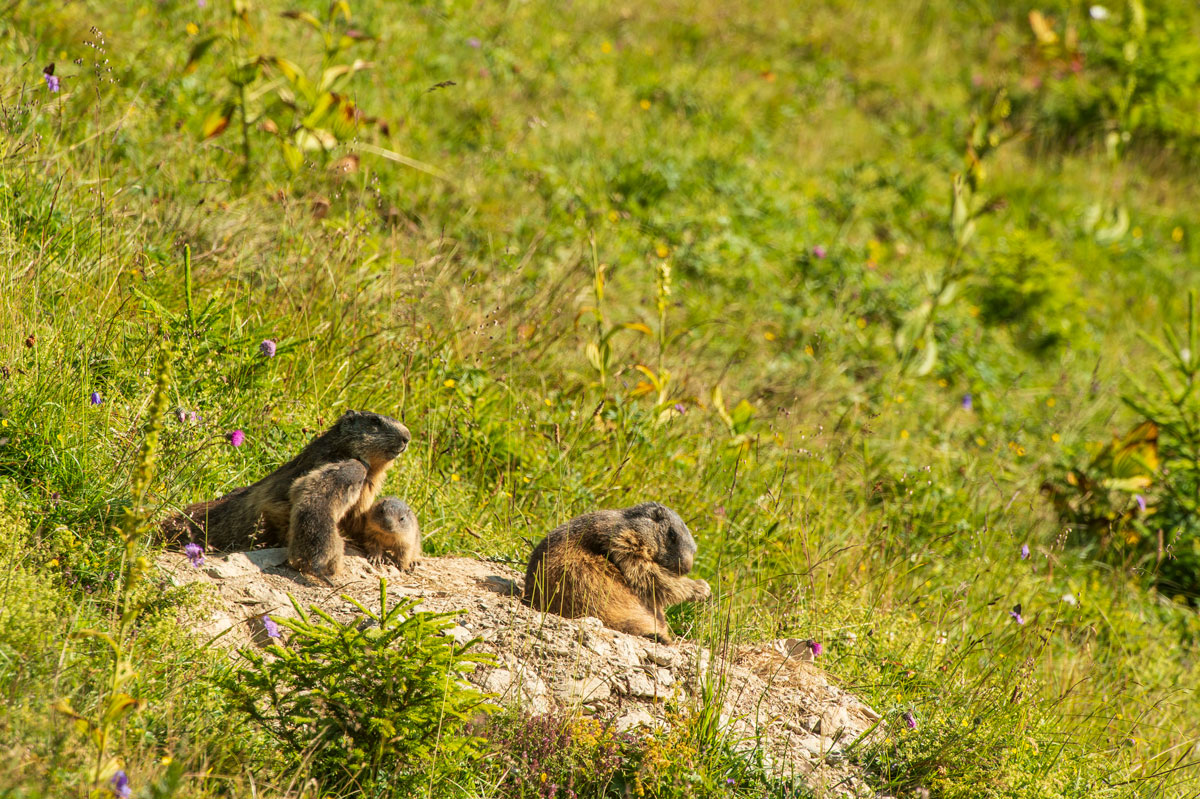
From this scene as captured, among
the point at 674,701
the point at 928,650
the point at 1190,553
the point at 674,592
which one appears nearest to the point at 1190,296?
the point at 1190,553

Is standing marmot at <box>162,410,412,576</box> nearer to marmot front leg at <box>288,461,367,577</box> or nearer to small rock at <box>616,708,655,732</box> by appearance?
marmot front leg at <box>288,461,367,577</box>

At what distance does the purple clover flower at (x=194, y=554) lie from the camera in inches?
143

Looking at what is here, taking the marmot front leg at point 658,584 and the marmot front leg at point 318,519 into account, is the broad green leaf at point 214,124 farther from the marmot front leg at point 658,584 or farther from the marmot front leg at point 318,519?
the marmot front leg at point 658,584

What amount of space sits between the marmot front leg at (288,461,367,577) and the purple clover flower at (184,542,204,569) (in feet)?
1.17

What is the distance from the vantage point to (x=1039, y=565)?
263 inches

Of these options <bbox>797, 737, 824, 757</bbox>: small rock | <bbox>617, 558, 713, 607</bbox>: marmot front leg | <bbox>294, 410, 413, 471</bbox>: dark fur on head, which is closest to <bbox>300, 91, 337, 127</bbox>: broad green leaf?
Result: <bbox>294, 410, 413, 471</bbox>: dark fur on head

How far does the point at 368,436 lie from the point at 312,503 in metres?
0.44

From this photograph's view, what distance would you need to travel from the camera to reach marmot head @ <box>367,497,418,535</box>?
423 cm

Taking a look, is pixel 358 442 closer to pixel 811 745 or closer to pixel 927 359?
pixel 811 745

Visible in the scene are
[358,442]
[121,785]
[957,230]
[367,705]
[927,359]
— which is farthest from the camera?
[927,359]

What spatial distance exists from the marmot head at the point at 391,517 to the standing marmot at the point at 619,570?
1.94ft

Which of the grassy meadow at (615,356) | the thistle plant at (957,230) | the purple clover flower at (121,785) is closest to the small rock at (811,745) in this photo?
the grassy meadow at (615,356)

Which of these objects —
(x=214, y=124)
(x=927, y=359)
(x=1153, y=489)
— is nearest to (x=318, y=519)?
(x=214, y=124)

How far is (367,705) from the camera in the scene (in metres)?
3.10
